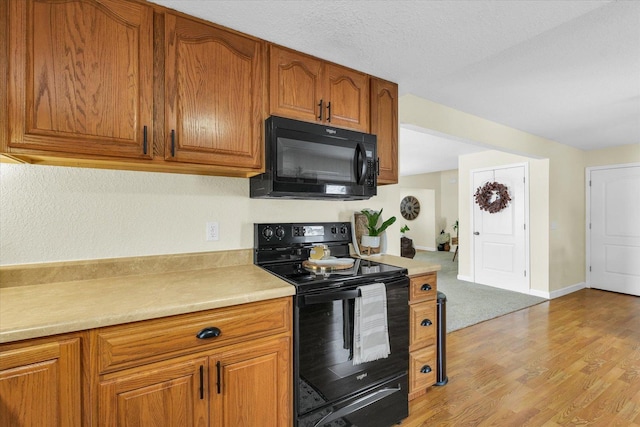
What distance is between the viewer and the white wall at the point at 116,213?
143cm

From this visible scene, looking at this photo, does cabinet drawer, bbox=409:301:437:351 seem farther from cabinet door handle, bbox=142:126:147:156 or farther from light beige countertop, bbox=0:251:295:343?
cabinet door handle, bbox=142:126:147:156

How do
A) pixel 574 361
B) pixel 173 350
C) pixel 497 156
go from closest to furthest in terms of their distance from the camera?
pixel 173 350 < pixel 574 361 < pixel 497 156

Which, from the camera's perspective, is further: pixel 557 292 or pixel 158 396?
pixel 557 292

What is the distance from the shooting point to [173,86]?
4.73 ft

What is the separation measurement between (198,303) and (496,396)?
6.84ft

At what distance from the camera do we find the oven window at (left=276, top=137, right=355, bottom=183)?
1.70 m

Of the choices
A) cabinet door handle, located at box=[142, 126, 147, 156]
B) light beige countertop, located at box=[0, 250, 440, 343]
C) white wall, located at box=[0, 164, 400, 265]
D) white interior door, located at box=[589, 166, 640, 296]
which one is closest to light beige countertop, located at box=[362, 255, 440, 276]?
light beige countertop, located at box=[0, 250, 440, 343]

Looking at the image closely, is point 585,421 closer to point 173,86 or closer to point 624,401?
point 624,401

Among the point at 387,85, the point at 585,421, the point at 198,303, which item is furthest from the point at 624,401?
the point at 198,303

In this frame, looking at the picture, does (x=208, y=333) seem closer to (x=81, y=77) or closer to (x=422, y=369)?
(x=81, y=77)

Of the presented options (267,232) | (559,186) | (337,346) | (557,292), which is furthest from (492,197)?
(337,346)

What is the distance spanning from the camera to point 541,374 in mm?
2371

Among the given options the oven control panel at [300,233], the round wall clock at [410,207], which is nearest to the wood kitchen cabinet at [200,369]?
the oven control panel at [300,233]

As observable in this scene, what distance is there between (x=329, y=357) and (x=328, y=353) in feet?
0.07
